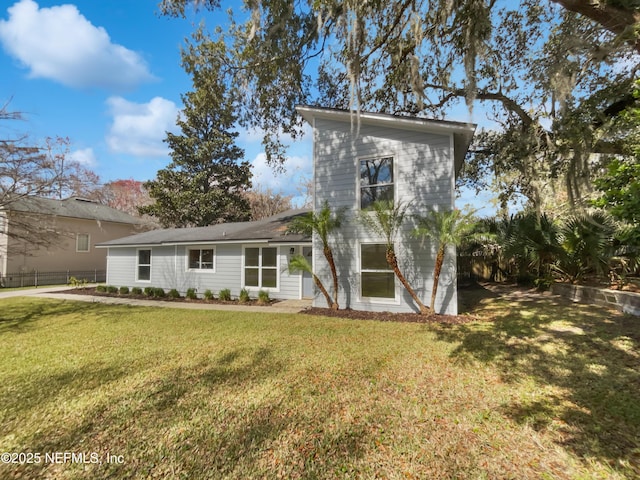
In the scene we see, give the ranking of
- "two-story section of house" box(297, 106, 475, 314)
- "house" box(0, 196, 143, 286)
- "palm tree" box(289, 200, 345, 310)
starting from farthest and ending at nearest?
"house" box(0, 196, 143, 286) → "palm tree" box(289, 200, 345, 310) → "two-story section of house" box(297, 106, 475, 314)

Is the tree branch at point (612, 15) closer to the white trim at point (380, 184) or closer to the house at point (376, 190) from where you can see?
the house at point (376, 190)

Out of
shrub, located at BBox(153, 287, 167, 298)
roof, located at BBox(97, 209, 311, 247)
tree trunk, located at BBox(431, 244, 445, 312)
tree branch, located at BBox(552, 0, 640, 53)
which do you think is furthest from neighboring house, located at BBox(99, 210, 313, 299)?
tree branch, located at BBox(552, 0, 640, 53)

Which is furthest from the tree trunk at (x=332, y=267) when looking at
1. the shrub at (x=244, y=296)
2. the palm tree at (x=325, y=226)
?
the shrub at (x=244, y=296)

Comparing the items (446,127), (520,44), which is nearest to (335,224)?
(446,127)

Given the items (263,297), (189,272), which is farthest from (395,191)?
(189,272)

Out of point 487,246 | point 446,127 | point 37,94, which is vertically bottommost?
point 487,246

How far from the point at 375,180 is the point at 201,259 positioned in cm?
829

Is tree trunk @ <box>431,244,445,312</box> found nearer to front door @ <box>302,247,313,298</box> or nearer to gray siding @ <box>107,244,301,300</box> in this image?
front door @ <box>302,247,313,298</box>

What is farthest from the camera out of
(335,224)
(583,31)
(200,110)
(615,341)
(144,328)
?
(200,110)

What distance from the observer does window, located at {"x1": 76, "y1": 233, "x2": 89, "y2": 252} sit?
1922 cm

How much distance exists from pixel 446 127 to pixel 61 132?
12573mm

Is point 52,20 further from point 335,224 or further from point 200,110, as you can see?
point 335,224

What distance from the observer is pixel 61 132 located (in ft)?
32.5

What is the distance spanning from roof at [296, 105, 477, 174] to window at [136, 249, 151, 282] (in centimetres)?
1029
